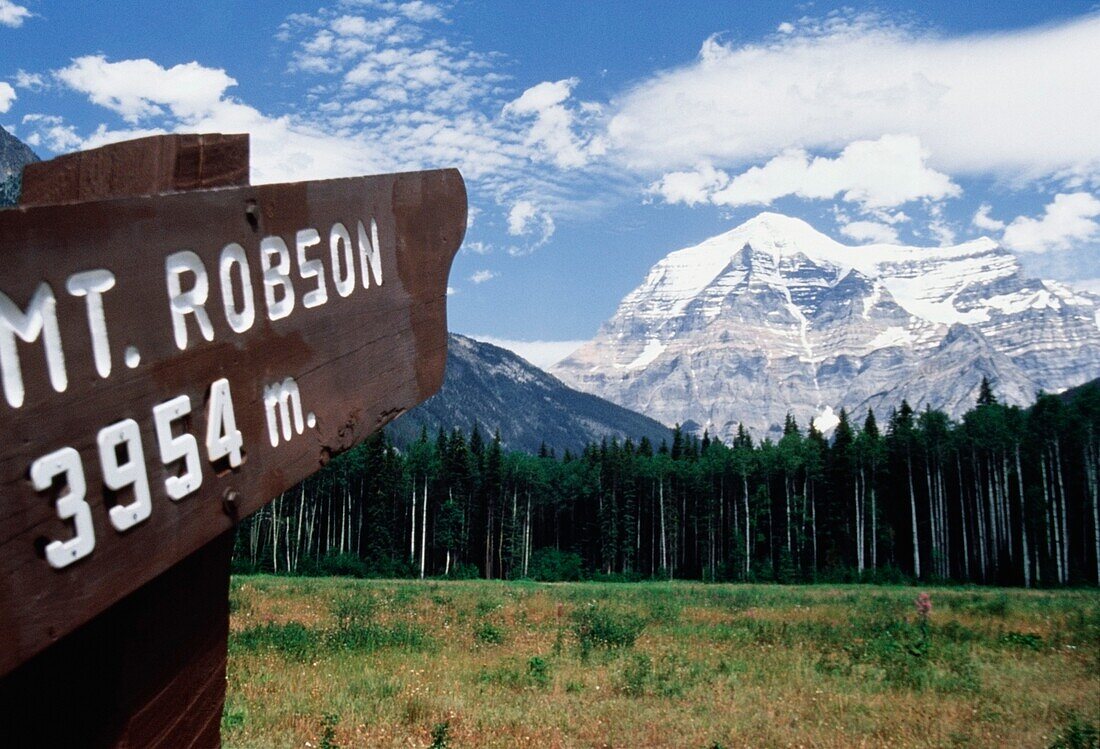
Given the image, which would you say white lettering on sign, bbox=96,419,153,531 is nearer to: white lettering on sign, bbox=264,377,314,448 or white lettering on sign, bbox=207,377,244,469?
white lettering on sign, bbox=207,377,244,469

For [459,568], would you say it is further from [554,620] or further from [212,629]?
[212,629]

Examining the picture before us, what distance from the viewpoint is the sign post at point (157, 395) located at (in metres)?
1.14

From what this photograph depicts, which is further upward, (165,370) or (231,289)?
(231,289)

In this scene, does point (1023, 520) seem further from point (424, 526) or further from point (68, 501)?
point (68, 501)

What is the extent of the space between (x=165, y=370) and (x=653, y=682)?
944 centimetres

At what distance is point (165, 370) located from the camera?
1330mm

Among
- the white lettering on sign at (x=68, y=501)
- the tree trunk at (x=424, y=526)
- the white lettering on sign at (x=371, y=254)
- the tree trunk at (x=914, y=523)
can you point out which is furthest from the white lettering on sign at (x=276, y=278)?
the tree trunk at (x=424, y=526)

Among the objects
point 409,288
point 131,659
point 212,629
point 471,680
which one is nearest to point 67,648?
point 131,659

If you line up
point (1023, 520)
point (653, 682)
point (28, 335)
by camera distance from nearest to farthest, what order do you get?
point (28, 335) → point (653, 682) → point (1023, 520)

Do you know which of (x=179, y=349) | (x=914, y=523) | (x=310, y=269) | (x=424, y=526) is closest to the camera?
(x=179, y=349)

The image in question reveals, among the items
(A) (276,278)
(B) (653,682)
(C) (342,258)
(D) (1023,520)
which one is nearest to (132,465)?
(A) (276,278)

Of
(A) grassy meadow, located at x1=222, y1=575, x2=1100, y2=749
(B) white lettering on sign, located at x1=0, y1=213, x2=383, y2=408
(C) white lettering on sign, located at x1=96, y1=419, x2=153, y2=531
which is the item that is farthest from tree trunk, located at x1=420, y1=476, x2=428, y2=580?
(C) white lettering on sign, located at x1=96, y1=419, x2=153, y2=531

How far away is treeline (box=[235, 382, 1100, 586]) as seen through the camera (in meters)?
63.4

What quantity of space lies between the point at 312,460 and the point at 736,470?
8117 centimetres
